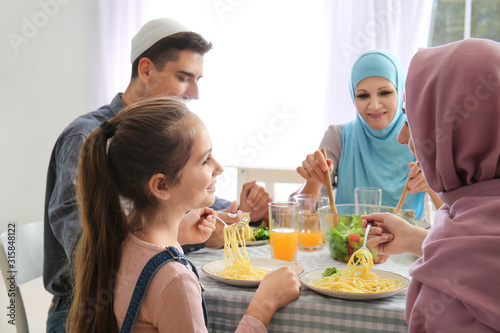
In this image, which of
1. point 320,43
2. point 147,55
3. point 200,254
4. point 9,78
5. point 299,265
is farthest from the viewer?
point 9,78

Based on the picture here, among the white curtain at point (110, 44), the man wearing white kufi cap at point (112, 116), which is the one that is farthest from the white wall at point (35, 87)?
the man wearing white kufi cap at point (112, 116)

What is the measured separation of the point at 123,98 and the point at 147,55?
0.19m

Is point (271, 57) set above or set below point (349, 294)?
above

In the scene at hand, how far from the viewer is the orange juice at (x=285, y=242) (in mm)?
1492

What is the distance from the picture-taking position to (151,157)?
116 centimetres

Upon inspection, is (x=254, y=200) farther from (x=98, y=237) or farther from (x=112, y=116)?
(x=98, y=237)

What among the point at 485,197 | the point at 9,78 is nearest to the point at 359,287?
the point at 485,197

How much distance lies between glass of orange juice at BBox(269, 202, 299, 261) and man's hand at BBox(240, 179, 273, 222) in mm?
428

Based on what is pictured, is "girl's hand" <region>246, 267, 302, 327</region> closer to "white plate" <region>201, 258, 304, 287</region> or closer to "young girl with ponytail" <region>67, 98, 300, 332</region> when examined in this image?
"young girl with ponytail" <region>67, 98, 300, 332</region>

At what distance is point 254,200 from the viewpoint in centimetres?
196

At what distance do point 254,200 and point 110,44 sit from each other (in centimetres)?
254

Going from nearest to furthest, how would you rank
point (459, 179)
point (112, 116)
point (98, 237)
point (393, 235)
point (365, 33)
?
point (459, 179)
point (98, 237)
point (393, 235)
point (112, 116)
point (365, 33)

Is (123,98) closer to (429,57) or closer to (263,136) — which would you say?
(429,57)

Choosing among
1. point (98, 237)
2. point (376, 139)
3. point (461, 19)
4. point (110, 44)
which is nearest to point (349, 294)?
point (98, 237)
